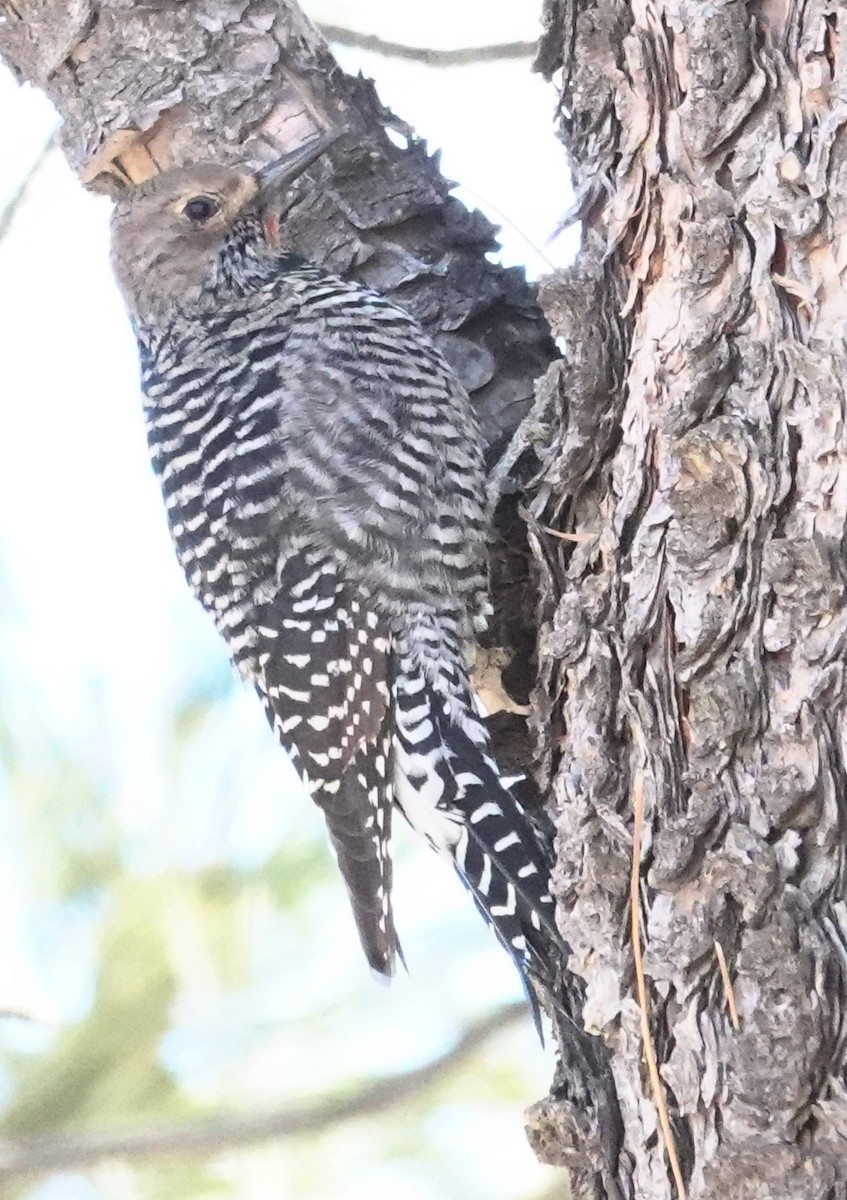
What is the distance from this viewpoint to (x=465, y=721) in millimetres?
2189

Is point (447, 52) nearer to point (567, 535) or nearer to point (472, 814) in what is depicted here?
point (567, 535)

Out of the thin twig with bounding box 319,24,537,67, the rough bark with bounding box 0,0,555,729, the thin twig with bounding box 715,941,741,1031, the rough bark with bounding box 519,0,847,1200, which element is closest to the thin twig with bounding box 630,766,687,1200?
the rough bark with bounding box 519,0,847,1200

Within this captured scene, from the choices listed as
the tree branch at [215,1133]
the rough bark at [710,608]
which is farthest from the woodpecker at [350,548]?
the tree branch at [215,1133]

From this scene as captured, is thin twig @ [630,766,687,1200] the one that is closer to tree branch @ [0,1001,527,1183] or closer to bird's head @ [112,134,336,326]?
tree branch @ [0,1001,527,1183]

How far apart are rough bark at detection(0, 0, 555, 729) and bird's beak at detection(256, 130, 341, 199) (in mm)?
31

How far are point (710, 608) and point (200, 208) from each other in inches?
57.5

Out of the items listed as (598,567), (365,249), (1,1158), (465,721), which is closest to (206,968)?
(1,1158)

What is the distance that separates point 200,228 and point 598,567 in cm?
125

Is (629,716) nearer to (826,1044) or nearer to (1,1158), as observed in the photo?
(826,1044)

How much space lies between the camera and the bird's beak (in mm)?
2492

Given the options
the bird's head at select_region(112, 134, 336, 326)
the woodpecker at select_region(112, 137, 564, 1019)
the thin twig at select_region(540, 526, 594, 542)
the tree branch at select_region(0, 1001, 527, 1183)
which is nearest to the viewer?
the thin twig at select_region(540, 526, 594, 542)

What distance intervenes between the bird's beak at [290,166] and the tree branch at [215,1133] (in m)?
1.59

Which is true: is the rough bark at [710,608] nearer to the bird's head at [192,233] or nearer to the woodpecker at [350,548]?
the woodpecker at [350,548]

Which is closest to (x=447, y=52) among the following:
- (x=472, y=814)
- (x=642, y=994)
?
(x=472, y=814)
